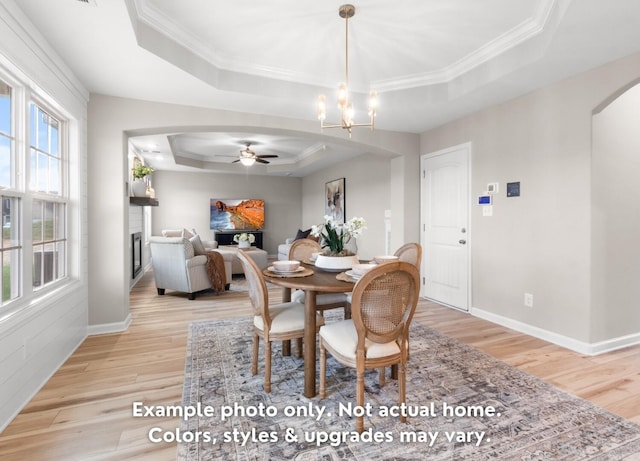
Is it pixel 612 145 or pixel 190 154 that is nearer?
pixel 612 145

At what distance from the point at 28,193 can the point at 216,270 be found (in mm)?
2920

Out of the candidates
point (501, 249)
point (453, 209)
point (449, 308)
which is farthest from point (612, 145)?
point (449, 308)

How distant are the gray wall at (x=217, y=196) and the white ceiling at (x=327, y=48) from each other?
5.58 meters

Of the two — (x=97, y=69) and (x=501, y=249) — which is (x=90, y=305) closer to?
(x=97, y=69)

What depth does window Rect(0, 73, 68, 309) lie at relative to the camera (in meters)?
1.99

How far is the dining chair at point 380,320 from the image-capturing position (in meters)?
1.66

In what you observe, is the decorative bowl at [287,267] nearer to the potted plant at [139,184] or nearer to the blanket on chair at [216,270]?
the blanket on chair at [216,270]

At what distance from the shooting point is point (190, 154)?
761cm

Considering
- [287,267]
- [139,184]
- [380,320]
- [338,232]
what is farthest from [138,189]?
[380,320]

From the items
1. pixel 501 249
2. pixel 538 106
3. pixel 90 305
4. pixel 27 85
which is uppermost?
pixel 538 106

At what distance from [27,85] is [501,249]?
4371 millimetres

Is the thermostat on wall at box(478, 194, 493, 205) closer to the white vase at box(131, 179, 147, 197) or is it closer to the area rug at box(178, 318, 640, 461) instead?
the area rug at box(178, 318, 640, 461)

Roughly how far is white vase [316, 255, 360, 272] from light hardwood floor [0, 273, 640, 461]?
1331 millimetres

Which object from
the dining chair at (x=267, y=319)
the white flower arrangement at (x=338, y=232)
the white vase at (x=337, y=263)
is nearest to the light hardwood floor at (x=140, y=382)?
the dining chair at (x=267, y=319)
